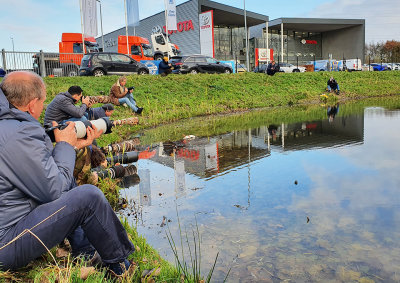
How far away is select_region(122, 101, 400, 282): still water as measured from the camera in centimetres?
304

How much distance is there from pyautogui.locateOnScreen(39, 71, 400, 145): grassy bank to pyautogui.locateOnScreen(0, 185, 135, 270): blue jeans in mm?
6650

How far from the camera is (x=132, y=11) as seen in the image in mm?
25609

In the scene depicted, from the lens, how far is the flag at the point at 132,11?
83.2 ft

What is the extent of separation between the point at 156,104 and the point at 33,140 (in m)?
12.9

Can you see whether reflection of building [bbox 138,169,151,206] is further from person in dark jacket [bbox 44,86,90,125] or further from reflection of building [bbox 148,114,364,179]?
person in dark jacket [bbox 44,86,90,125]

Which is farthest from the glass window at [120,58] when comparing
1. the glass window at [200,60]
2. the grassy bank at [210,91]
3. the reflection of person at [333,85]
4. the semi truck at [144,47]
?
the reflection of person at [333,85]

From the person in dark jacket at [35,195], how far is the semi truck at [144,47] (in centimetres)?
2492

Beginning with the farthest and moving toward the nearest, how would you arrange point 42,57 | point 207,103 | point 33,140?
point 42,57 → point 207,103 → point 33,140

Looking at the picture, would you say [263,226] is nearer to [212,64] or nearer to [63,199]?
[63,199]

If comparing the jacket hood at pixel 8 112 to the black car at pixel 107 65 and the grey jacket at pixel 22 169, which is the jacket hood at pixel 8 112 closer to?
the grey jacket at pixel 22 169

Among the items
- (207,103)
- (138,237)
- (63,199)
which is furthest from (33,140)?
(207,103)

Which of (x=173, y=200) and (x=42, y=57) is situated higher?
(x=42, y=57)

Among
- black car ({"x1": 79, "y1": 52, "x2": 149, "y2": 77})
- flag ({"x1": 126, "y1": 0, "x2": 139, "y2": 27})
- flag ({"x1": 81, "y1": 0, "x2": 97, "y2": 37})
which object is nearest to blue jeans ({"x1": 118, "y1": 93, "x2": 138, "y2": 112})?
black car ({"x1": 79, "y1": 52, "x2": 149, "y2": 77})

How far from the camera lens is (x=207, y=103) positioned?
16.8 meters
